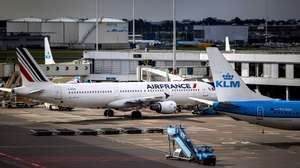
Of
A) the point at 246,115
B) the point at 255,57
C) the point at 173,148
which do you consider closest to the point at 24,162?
the point at 173,148

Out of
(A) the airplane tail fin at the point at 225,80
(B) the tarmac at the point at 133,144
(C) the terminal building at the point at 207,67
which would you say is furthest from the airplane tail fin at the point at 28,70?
(C) the terminal building at the point at 207,67

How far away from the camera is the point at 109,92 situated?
85188 millimetres

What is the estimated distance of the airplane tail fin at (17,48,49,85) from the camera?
8138cm

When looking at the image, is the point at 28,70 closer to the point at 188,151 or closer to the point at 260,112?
the point at 260,112

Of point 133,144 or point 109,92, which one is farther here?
point 109,92

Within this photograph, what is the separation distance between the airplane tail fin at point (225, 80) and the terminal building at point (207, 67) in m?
30.5

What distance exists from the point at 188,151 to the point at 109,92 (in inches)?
1246

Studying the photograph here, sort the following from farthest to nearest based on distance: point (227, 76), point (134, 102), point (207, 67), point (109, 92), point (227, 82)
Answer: point (207, 67), point (134, 102), point (109, 92), point (227, 82), point (227, 76)

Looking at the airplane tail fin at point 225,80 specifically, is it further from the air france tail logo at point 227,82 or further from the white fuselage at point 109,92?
the white fuselage at point 109,92

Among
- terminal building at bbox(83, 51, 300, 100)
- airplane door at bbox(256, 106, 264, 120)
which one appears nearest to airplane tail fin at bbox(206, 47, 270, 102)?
airplane door at bbox(256, 106, 264, 120)

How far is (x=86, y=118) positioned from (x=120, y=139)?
2020cm

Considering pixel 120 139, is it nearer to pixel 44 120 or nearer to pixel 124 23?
pixel 44 120

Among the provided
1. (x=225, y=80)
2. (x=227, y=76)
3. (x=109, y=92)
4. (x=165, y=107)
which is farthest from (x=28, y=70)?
(x=227, y=76)

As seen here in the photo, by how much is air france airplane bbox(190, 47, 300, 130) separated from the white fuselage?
25216 mm
